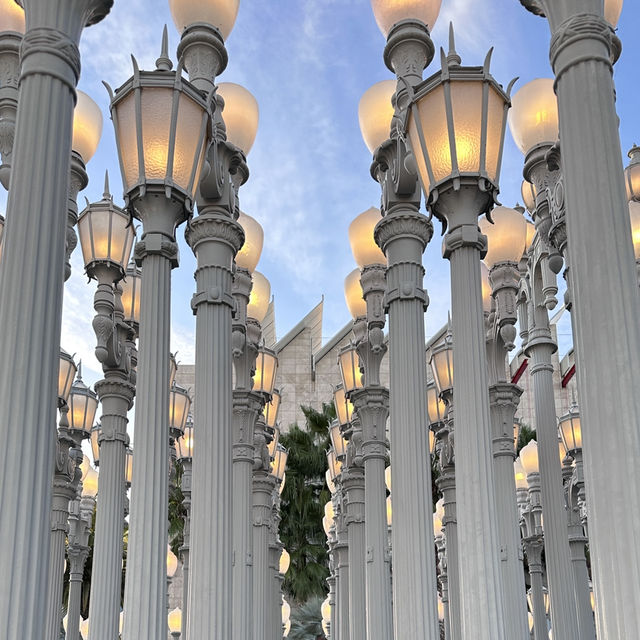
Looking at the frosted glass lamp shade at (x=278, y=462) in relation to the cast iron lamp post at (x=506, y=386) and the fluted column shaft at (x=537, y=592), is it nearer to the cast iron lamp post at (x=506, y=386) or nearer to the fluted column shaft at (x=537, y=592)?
the fluted column shaft at (x=537, y=592)

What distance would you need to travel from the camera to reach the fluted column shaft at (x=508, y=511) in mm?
12641

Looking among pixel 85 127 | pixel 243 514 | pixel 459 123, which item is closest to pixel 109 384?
pixel 243 514

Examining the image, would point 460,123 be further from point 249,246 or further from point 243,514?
point 243,514

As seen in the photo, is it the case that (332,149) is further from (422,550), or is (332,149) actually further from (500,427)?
(422,550)

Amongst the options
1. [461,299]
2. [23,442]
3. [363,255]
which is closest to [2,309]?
[23,442]

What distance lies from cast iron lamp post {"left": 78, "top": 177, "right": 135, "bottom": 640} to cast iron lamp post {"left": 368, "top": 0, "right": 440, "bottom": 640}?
3762mm

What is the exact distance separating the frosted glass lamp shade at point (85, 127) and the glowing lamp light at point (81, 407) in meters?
5.90

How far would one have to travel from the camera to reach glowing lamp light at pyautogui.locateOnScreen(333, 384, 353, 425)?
805 inches

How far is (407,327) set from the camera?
11.9 meters

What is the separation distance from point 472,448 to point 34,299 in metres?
4.11

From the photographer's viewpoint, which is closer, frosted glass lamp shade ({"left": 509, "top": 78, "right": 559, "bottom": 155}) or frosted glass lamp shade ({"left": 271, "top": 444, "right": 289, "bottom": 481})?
frosted glass lamp shade ({"left": 509, "top": 78, "right": 559, "bottom": 155})

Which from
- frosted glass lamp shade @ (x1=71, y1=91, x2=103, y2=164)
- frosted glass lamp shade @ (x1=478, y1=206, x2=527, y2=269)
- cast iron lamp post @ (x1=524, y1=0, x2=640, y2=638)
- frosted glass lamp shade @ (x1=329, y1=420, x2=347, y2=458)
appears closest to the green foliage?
frosted glass lamp shade @ (x1=329, y1=420, x2=347, y2=458)

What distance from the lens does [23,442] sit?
6.96 metres

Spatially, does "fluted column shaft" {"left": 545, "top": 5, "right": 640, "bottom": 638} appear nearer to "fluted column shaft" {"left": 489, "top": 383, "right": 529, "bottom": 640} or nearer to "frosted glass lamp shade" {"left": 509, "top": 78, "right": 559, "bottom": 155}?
"fluted column shaft" {"left": 489, "top": 383, "right": 529, "bottom": 640}
